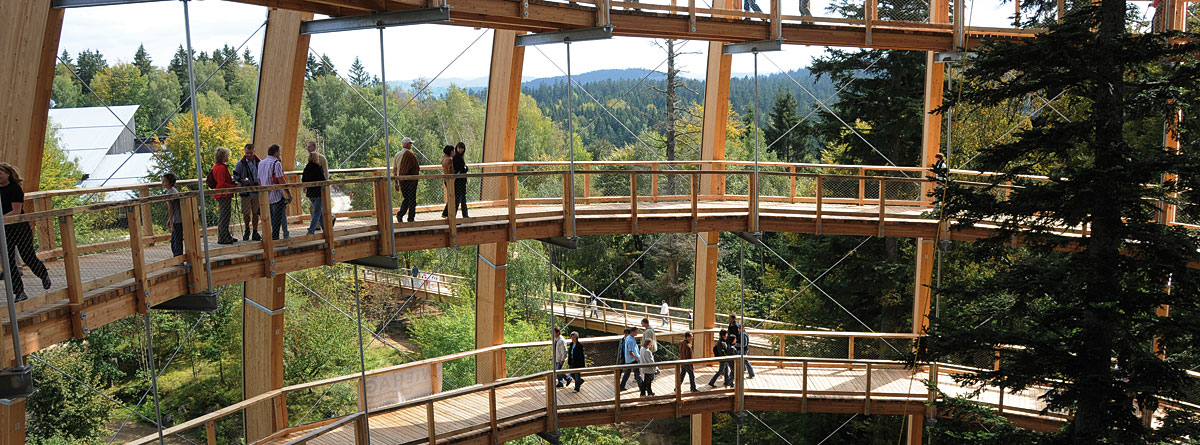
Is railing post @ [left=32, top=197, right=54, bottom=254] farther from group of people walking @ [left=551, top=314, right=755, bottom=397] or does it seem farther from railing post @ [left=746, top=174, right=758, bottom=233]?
railing post @ [left=746, top=174, right=758, bottom=233]

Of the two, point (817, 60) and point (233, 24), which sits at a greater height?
point (233, 24)

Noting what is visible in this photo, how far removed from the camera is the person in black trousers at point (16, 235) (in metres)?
7.18

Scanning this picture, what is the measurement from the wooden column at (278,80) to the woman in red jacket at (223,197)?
3035mm

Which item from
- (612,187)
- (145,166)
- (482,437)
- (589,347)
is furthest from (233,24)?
(482,437)

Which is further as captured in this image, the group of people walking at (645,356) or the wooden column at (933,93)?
the wooden column at (933,93)

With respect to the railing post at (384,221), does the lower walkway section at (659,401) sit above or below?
below

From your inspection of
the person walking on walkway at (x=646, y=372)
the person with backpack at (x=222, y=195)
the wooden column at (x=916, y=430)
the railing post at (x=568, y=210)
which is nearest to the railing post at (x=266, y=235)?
the person with backpack at (x=222, y=195)

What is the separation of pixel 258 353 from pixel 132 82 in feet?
78.0

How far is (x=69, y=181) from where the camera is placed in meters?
29.1

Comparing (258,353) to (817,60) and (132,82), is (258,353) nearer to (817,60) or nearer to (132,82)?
(817,60)

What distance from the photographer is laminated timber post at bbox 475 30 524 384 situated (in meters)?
14.9

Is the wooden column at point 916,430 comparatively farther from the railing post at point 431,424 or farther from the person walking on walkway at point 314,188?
the person walking on walkway at point 314,188

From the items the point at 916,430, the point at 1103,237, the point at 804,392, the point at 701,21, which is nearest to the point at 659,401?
the point at 804,392

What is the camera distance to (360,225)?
11.3m
